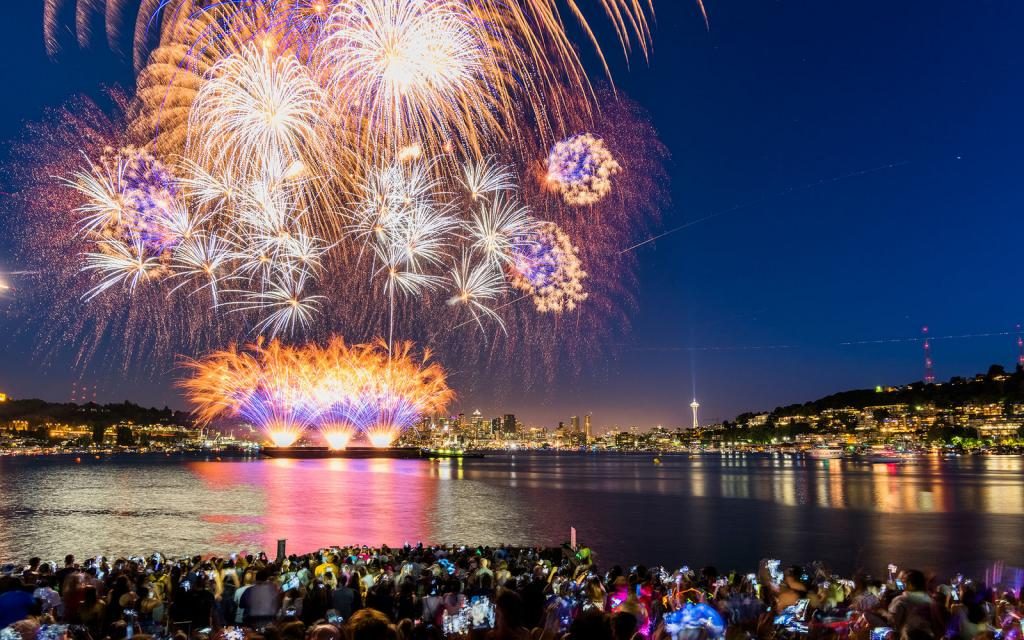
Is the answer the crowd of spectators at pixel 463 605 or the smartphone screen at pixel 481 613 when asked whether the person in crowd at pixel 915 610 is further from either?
the smartphone screen at pixel 481 613

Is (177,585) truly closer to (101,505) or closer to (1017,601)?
(1017,601)

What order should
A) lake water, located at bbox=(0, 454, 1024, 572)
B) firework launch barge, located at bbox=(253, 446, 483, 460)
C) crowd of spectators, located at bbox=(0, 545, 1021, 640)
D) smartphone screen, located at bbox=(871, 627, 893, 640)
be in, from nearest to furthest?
1. crowd of spectators, located at bbox=(0, 545, 1021, 640)
2. smartphone screen, located at bbox=(871, 627, 893, 640)
3. lake water, located at bbox=(0, 454, 1024, 572)
4. firework launch barge, located at bbox=(253, 446, 483, 460)

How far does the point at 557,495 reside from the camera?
69938 millimetres

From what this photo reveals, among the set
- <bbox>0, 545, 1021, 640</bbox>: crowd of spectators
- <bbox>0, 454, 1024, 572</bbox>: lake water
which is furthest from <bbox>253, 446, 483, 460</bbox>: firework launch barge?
<bbox>0, 545, 1021, 640</bbox>: crowd of spectators

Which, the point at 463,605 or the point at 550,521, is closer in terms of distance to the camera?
the point at 463,605

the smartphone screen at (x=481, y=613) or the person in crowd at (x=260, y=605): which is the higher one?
the smartphone screen at (x=481, y=613)

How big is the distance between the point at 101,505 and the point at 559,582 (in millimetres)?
58131

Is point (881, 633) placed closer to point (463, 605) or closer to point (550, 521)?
point (463, 605)

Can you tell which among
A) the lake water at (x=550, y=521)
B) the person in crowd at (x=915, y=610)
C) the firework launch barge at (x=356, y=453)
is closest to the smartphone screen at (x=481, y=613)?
the person in crowd at (x=915, y=610)

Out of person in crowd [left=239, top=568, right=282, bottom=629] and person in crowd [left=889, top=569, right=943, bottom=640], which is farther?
person in crowd [left=239, top=568, right=282, bottom=629]

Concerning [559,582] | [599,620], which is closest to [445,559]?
[559,582]

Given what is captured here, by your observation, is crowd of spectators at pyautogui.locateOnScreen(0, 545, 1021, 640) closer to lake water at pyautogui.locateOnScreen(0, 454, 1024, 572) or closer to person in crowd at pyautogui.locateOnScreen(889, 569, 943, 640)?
person in crowd at pyautogui.locateOnScreen(889, 569, 943, 640)

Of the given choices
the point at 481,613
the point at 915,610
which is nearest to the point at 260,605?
the point at 481,613

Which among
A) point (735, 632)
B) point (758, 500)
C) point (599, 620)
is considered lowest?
point (758, 500)
